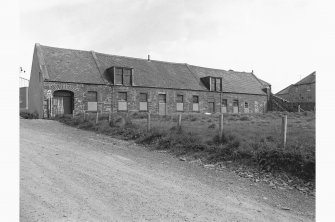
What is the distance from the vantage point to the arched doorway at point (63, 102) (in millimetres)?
23891

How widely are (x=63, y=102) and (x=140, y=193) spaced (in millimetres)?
21369

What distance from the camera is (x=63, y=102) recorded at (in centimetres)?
2439

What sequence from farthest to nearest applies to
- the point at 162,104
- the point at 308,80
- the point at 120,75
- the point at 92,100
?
the point at 308,80 < the point at 162,104 < the point at 120,75 < the point at 92,100

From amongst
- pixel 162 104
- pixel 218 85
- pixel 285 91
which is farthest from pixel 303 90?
pixel 162 104

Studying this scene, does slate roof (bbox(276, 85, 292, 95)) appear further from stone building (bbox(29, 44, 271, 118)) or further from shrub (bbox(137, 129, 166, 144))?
shrub (bbox(137, 129, 166, 144))

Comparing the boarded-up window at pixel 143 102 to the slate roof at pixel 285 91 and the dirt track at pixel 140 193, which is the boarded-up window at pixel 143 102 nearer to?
the dirt track at pixel 140 193

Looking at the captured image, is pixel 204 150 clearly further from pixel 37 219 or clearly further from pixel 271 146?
pixel 37 219

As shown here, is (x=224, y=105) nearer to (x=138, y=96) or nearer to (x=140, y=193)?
(x=138, y=96)

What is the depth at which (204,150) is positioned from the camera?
8578 millimetres

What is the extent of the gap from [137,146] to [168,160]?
253cm

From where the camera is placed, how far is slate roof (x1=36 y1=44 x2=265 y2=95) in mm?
25214

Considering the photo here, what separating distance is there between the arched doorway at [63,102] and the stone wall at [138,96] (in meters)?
0.52

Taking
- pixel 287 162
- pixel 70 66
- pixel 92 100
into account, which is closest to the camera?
pixel 287 162

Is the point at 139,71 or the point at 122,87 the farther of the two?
the point at 139,71
